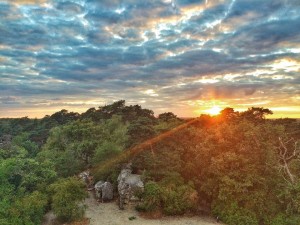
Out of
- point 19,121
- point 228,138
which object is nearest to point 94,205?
point 228,138

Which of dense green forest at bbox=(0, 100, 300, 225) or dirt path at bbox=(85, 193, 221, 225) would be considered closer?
dense green forest at bbox=(0, 100, 300, 225)

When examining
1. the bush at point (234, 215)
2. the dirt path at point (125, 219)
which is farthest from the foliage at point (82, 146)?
the bush at point (234, 215)

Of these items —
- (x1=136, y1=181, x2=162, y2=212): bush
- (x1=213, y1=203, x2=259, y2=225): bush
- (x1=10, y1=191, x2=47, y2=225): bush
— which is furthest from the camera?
(x1=136, y1=181, x2=162, y2=212): bush

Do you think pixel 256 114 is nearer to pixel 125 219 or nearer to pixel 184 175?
pixel 184 175

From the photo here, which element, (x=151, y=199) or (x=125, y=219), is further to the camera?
(x=151, y=199)

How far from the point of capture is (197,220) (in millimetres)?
31781

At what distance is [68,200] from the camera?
1190 inches

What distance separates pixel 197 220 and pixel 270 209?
751cm

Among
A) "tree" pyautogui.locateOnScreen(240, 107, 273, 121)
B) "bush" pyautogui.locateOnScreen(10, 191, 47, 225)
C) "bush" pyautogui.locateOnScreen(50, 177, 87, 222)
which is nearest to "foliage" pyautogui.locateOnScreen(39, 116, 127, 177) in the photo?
"bush" pyautogui.locateOnScreen(50, 177, 87, 222)

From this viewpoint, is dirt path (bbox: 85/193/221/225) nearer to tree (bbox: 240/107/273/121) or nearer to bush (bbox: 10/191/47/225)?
bush (bbox: 10/191/47/225)

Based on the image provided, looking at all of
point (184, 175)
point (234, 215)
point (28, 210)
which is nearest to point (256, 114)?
point (184, 175)

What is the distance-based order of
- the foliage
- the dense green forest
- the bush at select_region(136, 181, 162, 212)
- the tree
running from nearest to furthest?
the dense green forest, the bush at select_region(136, 181, 162, 212), the foliage, the tree

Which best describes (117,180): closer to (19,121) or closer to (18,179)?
(18,179)

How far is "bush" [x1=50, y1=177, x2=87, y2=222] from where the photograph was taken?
3000 centimetres
